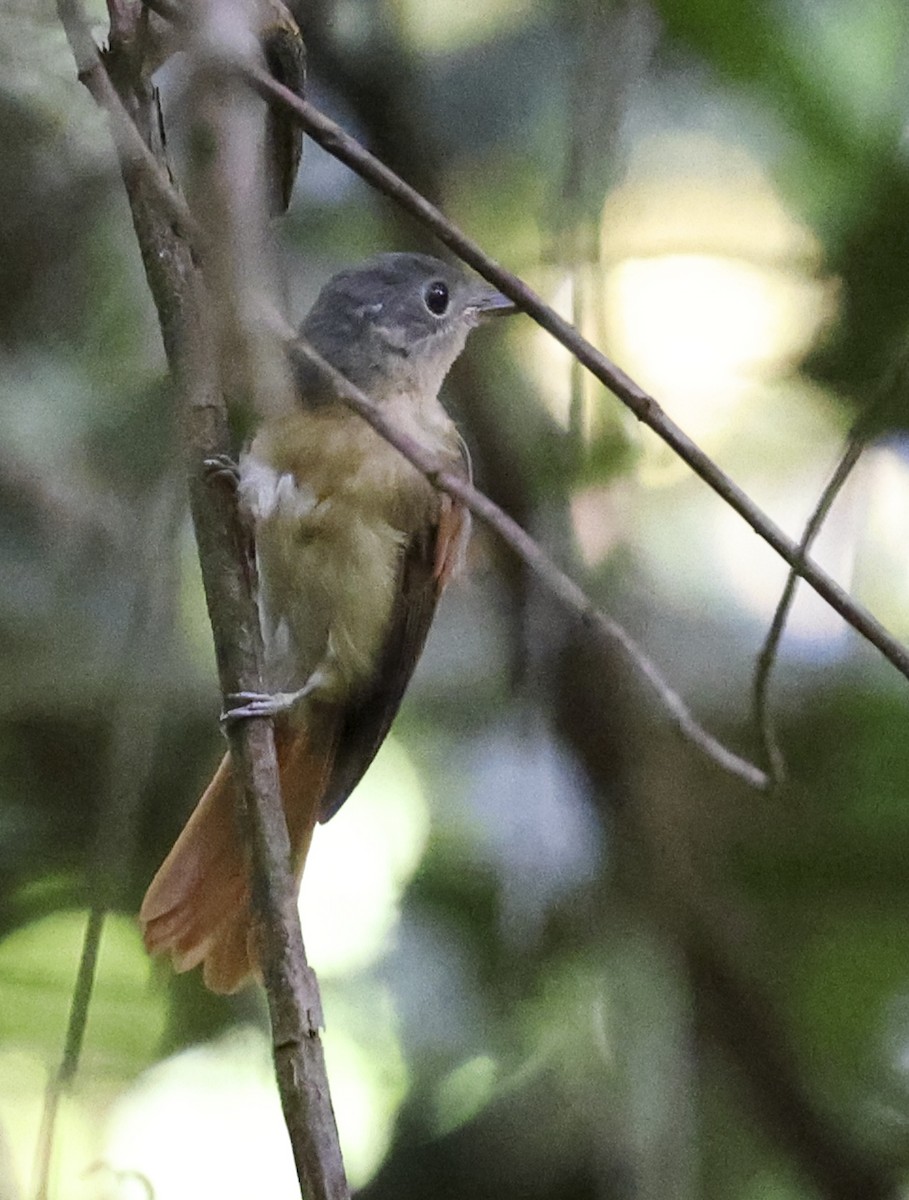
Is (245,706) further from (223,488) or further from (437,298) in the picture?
(437,298)

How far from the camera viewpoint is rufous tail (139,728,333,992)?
679 millimetres

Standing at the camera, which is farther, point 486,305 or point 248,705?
point 486,305

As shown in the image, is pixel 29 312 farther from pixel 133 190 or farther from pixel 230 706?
pixel 230 706

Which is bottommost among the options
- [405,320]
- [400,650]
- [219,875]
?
[219,875]

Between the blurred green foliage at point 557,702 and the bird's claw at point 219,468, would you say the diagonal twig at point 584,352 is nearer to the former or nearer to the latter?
the bird's claw at point 219,468

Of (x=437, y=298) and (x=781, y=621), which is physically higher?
(x=437, y=298)

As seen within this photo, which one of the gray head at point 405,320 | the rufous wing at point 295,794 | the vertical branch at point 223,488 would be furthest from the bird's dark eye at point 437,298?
the vertical branch at point 223,488

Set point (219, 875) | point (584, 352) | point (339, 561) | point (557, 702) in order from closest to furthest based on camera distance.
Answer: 1. point (584, 352)
2. point (219, 875)
3. point (339, 561)
4. point (557, 702)

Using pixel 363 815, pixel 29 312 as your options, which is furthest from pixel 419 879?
pixel 29 312

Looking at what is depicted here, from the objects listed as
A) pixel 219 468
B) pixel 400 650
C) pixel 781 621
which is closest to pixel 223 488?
pixel 219 468

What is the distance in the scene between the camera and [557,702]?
3.24 ft

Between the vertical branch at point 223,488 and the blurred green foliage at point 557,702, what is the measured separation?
194 mm

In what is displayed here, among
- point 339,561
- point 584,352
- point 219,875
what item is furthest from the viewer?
point 339,561

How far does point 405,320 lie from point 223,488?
0.26 metres
